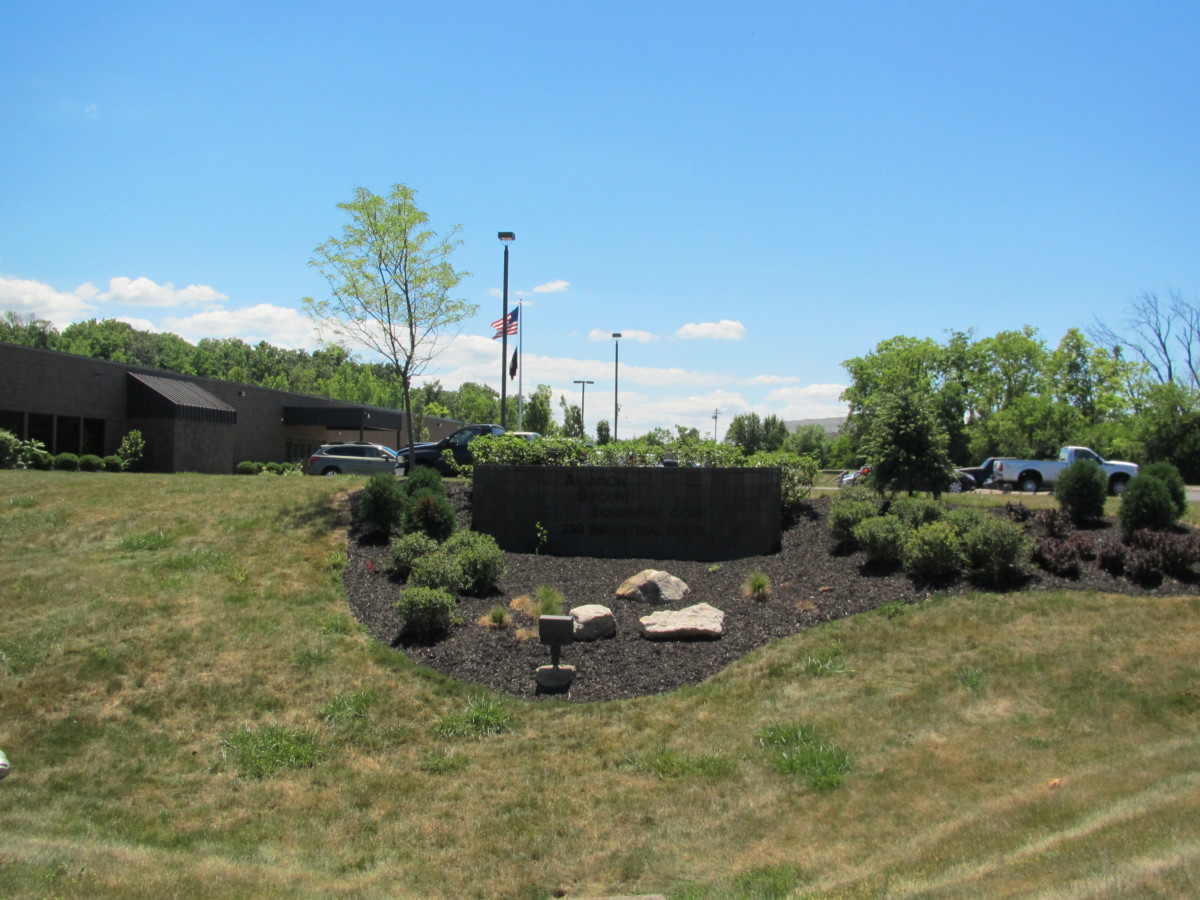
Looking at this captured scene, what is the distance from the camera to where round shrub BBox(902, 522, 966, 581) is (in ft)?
35.8

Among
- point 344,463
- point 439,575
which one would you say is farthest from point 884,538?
point 344,463

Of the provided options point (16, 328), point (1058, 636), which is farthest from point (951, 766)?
point (16, 328)

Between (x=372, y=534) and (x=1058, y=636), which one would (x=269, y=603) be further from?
(x=1058, y=636)

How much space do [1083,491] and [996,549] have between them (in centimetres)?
366

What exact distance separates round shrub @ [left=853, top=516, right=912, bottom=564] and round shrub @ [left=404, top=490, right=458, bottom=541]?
6090 millimetres

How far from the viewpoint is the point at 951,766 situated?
686cm

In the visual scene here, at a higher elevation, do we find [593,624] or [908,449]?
[908,449]

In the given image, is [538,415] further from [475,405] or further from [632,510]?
[632,510]

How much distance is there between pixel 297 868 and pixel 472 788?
5.36ft

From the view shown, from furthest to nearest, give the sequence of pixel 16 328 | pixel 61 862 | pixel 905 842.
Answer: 1. pixel 16 328
2. pixel 905 842
3. pixel 61 862

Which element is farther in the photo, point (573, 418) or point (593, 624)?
point (573, 418)

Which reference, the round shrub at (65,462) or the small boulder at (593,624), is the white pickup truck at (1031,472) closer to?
the small boulder at (593,624)

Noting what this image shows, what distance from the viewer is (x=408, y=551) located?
11844 millimetres

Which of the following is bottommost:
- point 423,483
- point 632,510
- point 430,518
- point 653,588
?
point 653,588
